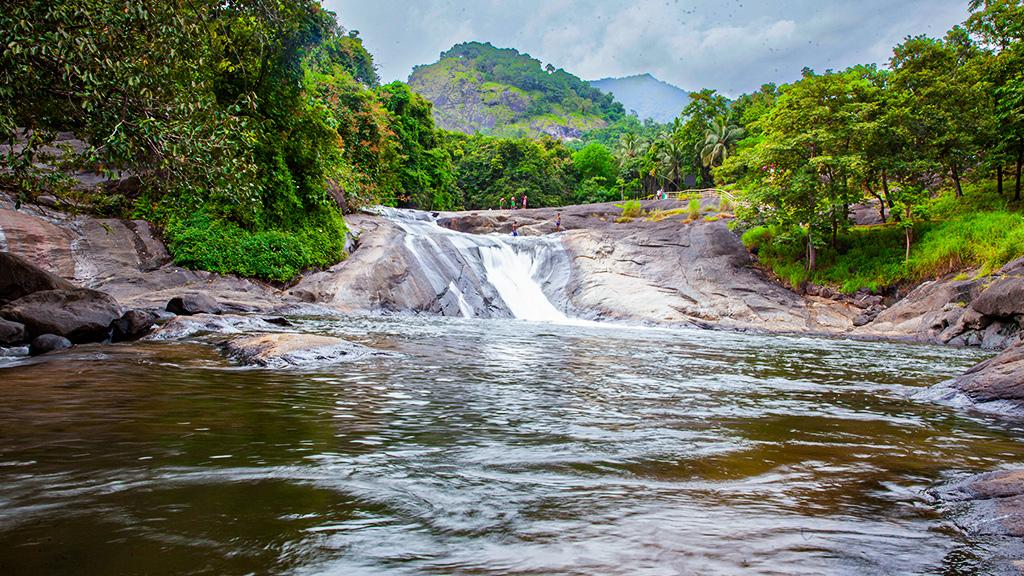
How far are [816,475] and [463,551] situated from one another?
2.64m

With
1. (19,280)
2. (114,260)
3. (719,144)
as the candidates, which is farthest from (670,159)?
(19,280)

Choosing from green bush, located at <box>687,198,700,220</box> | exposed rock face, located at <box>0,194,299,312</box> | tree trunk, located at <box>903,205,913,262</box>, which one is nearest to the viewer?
exposed rock face, located at <box>0,194,299,312</box>

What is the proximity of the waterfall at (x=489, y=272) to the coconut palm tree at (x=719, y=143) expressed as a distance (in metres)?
34.3

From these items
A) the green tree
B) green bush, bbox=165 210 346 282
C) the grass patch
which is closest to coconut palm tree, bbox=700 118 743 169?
the green tree

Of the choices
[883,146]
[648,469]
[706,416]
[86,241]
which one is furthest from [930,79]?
[86,241]

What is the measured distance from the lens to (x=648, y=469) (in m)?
3.71

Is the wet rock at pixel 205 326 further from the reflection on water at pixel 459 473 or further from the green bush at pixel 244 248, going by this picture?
the green bush at pixel 244 248

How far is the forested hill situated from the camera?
15612cm

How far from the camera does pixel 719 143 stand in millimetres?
53969

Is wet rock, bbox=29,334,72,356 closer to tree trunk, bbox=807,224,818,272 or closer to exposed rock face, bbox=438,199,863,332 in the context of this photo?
exposed rock face, bbox=438,199,863,332

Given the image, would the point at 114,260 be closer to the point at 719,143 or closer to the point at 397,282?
the point at 397,282

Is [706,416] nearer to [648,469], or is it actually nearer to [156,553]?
[648,469]

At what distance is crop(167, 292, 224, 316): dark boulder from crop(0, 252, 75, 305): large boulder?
2.92m

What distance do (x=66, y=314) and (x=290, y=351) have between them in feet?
14.3
